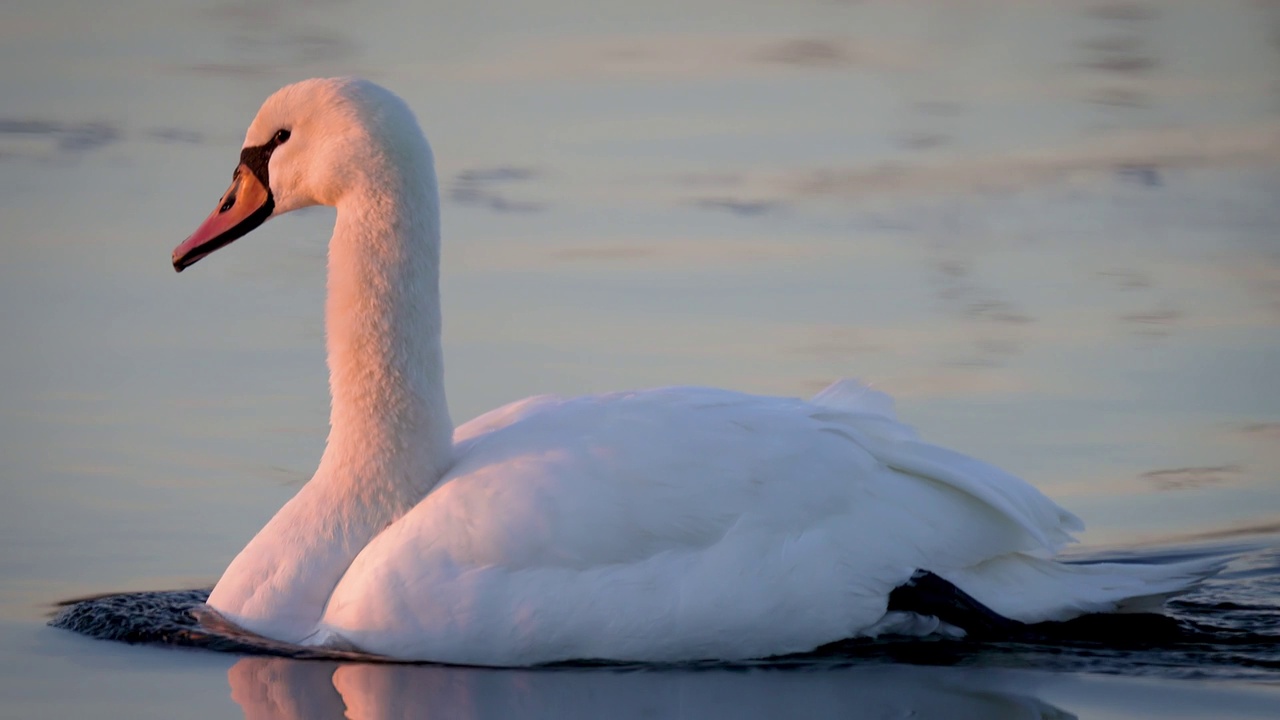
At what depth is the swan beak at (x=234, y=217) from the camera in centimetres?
720

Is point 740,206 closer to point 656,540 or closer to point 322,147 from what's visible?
point 322,147

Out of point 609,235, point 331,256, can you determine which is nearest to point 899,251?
point 609,235

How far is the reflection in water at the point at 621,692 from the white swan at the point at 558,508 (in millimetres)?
130

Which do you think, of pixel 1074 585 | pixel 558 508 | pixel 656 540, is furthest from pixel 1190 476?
pixel 558 508

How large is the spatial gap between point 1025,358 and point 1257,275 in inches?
85.1

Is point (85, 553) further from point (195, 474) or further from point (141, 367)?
point (141, 367)

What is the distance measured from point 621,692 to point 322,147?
7.45ft

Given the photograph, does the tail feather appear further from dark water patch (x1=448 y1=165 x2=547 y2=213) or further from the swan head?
dark water patch (x1=448 y1=165 x2=547 y2=213)

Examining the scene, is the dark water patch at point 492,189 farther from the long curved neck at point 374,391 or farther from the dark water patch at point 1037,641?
the dark water patch at point 1037,641

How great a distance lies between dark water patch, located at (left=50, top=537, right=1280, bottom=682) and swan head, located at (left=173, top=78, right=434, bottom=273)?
1.26m

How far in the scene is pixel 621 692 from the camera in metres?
5.93

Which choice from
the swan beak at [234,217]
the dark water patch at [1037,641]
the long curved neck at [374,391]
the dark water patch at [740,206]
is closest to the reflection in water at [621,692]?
the dark water patch at [1037,641]

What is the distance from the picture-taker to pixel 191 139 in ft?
42.4

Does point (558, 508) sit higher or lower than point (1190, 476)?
lower
